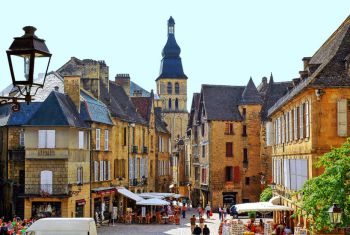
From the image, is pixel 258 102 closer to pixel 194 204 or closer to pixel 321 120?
pixel 194 204

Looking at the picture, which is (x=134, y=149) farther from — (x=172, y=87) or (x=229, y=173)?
(x=172, y=87)

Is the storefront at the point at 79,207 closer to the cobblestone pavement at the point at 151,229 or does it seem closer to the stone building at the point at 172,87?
the cobblestone pavement at the point at 151,229

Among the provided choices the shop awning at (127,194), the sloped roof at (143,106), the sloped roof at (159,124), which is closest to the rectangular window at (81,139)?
the shop awning at (127,194)

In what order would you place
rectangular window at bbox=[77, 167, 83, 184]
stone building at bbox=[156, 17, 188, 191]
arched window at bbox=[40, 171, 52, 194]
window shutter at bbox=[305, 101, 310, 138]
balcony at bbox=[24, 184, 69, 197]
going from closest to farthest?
window shutter at bbox=[305, 101, 310, 138]
balcony at bbox=[24, 184, 69, 197]
arched window at bbox=[40, 171, 52, 194]
rectangular window at bbox=[77, 167, 83, 184]
stone building at bbox=[156, 17, 188, 191]

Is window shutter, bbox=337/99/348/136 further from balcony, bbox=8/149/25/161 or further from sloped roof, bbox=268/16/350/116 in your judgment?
balcony, bbox=8/149/25/161

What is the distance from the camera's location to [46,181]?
136 feet

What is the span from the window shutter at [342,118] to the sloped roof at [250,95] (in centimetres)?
3862

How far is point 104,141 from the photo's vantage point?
163ft

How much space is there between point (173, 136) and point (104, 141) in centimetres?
7431

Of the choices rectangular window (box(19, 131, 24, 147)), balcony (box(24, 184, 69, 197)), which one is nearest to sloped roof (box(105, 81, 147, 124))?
rectangular window (box(19, 131, 24, 147))

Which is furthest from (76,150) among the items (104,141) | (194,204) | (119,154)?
(194,204)

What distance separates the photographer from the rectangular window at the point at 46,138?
41.9 m

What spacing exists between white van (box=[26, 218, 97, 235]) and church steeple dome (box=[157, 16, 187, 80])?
105283mm

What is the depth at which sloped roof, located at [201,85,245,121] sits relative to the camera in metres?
65.9
